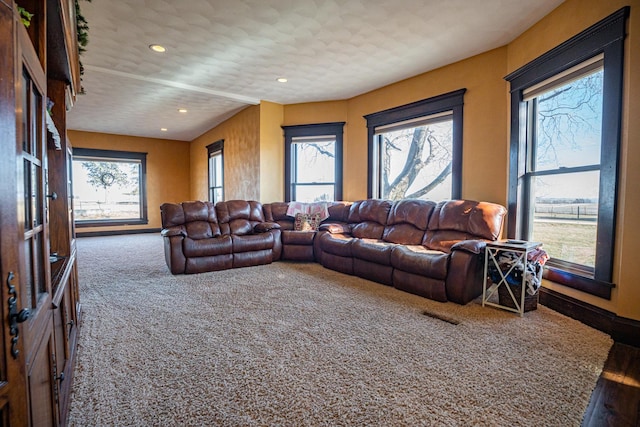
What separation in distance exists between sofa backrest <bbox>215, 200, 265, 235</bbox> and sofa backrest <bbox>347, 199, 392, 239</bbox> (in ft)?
5.03

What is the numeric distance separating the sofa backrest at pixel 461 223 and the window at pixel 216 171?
517 centimetres

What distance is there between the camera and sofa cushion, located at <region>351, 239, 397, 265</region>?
3.64 m

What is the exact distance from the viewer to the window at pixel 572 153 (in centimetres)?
245

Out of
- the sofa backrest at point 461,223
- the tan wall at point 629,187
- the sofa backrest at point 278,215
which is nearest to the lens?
the tan wall at point 629,187

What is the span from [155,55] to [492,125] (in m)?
4.20

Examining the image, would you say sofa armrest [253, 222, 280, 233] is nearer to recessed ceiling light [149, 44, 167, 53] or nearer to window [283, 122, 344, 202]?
window [283, 122, 344, 202]

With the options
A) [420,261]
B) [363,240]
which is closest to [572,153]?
[420,261]

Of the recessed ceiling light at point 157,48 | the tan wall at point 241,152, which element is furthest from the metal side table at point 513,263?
the recessed ceiling light at point 157,48

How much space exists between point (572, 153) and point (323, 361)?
9.39 ft

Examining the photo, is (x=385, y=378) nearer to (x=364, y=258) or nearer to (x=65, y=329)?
(x=65, y=329)

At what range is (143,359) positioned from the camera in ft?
6.62

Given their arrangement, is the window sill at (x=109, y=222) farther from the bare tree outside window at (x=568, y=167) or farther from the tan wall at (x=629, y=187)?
the tan wall at (x=629, y=187)

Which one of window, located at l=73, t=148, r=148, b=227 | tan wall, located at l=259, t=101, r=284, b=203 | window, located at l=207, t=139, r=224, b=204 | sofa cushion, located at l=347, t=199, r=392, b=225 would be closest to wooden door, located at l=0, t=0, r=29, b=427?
sofa cushion, located at l=347, t=199, r=392, b=225

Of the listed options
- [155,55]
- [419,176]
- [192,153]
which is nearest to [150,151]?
[192,153]
